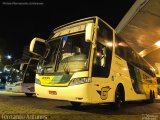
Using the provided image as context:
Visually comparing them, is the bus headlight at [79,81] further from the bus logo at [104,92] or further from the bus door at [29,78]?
the bus door at [29,78]

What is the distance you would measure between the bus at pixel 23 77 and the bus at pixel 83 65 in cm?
674

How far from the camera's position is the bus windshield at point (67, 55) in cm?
809

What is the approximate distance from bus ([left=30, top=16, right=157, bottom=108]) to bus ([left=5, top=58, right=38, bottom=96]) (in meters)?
6.74

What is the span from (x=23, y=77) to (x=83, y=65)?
9.51 m

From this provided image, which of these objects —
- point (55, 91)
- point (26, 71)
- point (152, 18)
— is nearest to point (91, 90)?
point (55, 91)

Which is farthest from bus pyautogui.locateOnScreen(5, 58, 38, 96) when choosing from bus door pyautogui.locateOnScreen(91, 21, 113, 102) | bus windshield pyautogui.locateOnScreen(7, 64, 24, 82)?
bus door pyautogui.locateOnScreen(91, 21, 113, 102)

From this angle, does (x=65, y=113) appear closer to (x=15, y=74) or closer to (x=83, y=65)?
(x=83, y=65)

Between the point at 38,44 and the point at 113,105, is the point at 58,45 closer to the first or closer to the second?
the point at 38,44

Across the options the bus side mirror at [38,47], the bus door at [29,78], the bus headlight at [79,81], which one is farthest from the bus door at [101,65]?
the bus door at [29,78]

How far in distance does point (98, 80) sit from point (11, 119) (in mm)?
3094

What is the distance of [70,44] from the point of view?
8758mm

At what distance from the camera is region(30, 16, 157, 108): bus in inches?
309

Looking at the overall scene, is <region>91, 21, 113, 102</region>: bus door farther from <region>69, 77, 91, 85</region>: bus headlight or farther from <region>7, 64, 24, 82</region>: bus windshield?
<region>7, 64, 24, 82</region>: bus windshield

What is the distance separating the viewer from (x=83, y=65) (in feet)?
26.1
